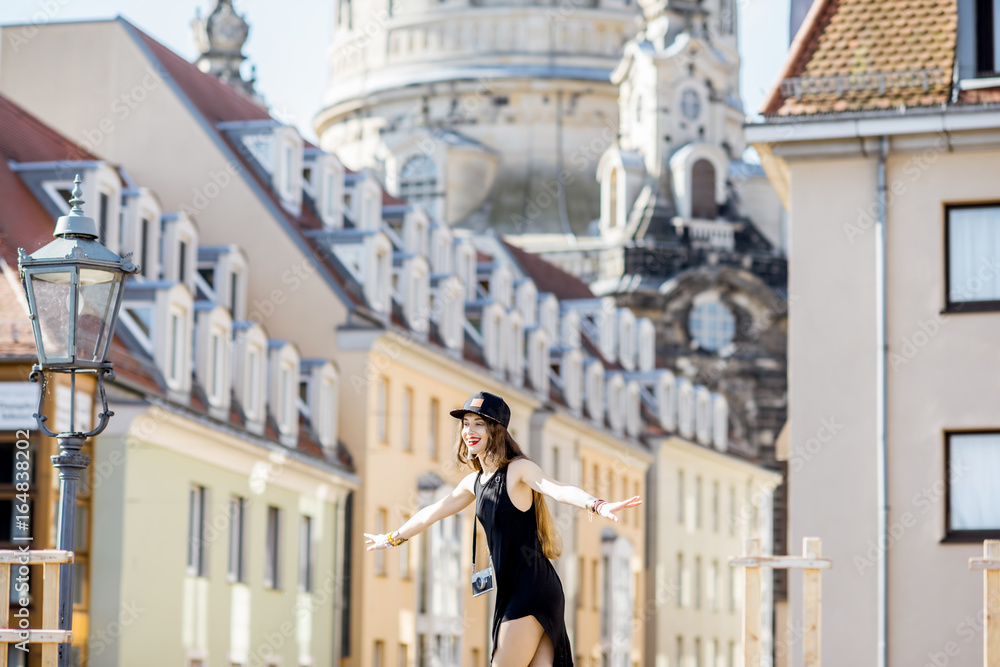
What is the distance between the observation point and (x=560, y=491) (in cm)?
1027

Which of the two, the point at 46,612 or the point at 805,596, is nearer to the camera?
the point at 46,612

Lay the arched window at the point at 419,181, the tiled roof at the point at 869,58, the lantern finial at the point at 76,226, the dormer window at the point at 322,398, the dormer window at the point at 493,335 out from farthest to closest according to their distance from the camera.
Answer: the arched window at the point at 419,181 < the dormer window at the point at 493,335 < the dormer window at the point at 322,398 < the tiled roof at the point at 869,58 < the lantern finial at the point at 76,226

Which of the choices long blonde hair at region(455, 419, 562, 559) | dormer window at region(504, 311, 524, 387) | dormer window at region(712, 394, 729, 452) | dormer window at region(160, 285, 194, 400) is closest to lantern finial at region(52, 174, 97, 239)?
long blonde hair at region(455, 419, 562, 559)

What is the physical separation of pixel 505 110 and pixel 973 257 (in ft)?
223

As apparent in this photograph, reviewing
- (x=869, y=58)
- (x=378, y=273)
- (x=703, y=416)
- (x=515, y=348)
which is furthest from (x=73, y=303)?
(x=703, y=416)

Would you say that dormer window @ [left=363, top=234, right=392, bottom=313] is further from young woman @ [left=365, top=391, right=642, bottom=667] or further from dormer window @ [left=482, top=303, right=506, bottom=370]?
young woman @ [left=365, top=391, right=642, bottom=667]

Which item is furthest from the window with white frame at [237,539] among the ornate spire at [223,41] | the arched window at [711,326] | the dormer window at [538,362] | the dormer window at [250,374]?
the ornate spire at [223,41]

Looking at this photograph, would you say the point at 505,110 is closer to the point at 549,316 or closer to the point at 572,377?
the point at 549,316

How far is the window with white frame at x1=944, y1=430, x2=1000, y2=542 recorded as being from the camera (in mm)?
22531

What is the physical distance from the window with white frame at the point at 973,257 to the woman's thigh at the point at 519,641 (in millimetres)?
13715

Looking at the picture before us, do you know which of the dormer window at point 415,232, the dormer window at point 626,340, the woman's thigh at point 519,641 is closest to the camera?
the woman's thigh at point 519,641

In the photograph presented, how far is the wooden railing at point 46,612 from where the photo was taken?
1262 centimetres

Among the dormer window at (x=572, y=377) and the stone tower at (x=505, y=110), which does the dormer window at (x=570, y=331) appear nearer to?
the dormer window at (x=572, y=377)

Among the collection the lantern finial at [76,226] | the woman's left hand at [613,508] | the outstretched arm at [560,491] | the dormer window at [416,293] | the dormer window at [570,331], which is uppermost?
the dormer window at [570,331]
